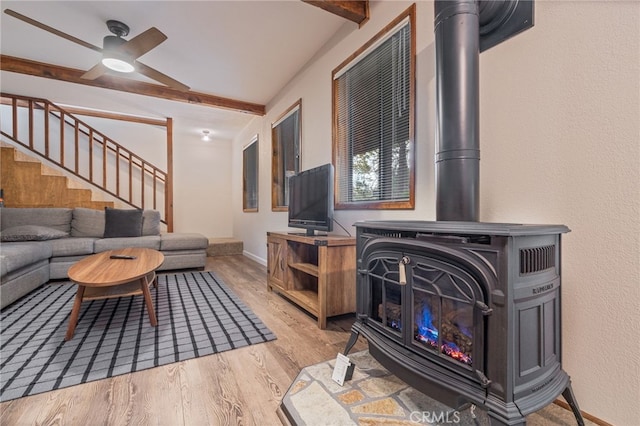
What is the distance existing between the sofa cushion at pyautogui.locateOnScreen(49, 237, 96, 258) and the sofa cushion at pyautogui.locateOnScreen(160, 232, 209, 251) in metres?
0.83

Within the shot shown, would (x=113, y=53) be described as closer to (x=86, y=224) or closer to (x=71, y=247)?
(x=71, y=247)

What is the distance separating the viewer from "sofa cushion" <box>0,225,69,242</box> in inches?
130

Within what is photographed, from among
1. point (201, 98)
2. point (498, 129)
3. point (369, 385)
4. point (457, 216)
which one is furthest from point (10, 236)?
point (498, 129)

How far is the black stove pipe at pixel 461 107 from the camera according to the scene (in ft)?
4.37

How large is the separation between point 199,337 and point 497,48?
8.40ft

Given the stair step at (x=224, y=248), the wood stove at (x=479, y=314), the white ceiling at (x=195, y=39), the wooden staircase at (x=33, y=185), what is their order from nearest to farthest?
1. the wood stove at (x=479, y=314)
2. the white ceiling at (x=195, y=39)
3. the wooden staircase at (x=33, y=185)
4. the stair step at (x=224, y=248)

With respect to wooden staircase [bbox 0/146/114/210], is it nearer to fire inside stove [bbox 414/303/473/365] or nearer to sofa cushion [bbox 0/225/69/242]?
sofa cushion [bbox 0/225/69/242]

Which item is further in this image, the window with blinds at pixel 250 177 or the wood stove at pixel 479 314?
the window with blinds at pixel 250 177

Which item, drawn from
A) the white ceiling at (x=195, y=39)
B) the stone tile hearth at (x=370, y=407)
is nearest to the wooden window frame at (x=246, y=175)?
the white ceiling at (x=195, y=39)

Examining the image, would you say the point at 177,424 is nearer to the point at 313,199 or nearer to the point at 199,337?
the point at 199,337

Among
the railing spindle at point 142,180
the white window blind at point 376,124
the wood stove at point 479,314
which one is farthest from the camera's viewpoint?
the railing spindle at point 142,180

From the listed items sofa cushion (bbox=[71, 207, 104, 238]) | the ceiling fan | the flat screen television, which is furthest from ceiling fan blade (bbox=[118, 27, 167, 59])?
sofa cushion (bbox=[71, 207, 104, 238])

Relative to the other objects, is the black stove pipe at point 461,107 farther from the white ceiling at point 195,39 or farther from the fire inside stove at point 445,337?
the white ceiling at point 195,39

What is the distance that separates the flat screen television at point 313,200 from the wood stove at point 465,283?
0.84 metres
